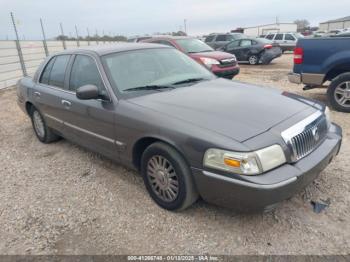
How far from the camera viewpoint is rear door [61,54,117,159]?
11.0 feet

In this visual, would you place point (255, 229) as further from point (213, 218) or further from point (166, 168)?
point (166, 168)

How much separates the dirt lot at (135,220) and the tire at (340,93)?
219cm

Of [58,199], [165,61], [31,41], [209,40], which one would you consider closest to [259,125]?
[165,61]

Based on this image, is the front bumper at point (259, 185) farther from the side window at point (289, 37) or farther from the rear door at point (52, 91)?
the side window at point (289, 37)

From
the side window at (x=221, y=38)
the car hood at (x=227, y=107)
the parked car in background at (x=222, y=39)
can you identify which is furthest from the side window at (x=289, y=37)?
the car hood at (x=227, y=107)

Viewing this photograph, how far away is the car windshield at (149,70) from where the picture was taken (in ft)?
11.1

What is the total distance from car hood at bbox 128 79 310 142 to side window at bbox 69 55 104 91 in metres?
0.66

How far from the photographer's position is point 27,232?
9.53ft

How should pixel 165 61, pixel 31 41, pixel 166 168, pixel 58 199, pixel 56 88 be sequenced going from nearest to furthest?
pixel 166 168 < pixel 58 199 < pixel 165 61 < pixel 56 88 < pixel 31 41

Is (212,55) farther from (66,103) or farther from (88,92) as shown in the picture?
(88,92)

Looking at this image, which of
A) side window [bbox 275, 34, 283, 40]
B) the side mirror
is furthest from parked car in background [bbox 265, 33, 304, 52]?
the side mirror

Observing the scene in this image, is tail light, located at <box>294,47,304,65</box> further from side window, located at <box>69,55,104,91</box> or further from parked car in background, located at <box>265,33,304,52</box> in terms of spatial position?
parked car in background, located at <box>265,33,304,52</box>

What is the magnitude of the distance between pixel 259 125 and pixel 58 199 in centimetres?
236

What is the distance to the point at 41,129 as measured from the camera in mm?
5145
